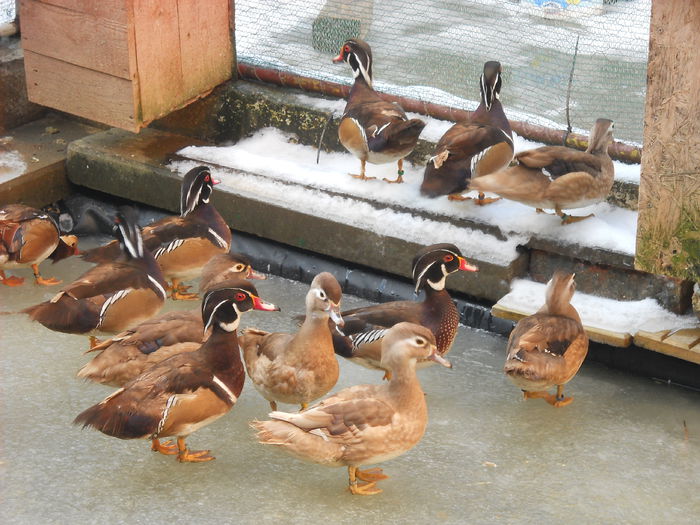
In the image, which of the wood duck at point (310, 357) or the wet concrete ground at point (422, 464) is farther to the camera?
the wood duck at point (310, 357)

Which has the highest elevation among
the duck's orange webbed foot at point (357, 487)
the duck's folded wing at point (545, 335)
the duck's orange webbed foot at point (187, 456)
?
the duck's folded wing at point (545, 335)

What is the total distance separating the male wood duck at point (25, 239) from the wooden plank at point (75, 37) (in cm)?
109

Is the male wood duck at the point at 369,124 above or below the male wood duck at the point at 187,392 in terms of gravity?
above

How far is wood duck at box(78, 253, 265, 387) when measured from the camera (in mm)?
4832

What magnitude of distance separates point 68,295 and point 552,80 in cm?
423

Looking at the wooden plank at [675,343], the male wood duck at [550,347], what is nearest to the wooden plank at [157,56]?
the male wood duck at [550,347]

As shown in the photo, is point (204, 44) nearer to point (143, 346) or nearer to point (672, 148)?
point (143, 346)

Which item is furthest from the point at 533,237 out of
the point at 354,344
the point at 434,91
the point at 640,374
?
the point at 434,91

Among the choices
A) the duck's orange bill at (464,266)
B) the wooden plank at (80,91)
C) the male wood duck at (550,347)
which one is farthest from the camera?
the wooden plank at (80,91)

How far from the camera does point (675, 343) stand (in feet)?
16.7

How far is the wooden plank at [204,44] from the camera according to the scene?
276 inches

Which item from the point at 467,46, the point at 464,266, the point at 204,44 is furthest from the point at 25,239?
the point at 467,46

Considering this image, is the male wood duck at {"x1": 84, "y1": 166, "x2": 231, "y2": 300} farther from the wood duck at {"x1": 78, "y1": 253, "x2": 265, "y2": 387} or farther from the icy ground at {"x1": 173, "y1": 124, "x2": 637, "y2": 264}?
the wood duck at {"x1": 78, "y1": 253, "x2": 265, "y2": 387}

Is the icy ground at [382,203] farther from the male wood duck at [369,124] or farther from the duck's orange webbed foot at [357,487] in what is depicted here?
the duck's orange webbed foot at [357,487]
